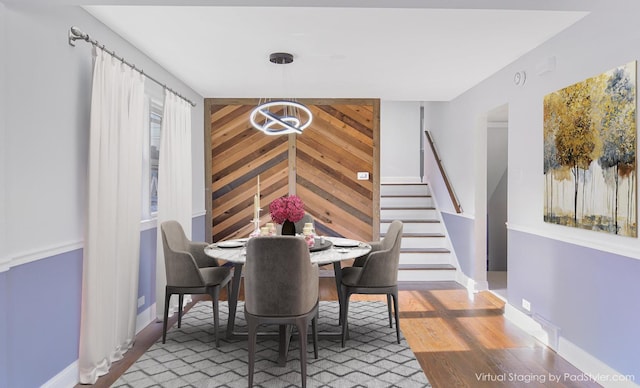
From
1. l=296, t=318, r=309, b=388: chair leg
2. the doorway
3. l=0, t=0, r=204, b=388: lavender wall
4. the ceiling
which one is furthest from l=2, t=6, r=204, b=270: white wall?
the doorway

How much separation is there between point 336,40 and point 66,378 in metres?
3.07

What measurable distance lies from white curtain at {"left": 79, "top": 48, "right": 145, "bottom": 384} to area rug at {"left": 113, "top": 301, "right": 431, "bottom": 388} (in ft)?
0.87

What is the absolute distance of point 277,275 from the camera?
254 cm

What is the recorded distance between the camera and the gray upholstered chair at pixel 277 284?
2514mm

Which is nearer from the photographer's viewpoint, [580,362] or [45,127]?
[45,127]

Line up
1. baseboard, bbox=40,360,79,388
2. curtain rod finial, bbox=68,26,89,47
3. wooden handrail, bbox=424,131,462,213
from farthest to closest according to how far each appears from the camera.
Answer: wooden handrail, bbox=424,131,462,213, curtain rod finial, bbox=68,26,89,47, baseboard, bbox=40,360,79,388

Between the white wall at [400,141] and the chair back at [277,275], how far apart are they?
241 inches

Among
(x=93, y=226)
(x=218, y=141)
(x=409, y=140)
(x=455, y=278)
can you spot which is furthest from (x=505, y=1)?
(x=409, y=140)

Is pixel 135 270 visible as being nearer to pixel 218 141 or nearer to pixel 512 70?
pixel 218 141

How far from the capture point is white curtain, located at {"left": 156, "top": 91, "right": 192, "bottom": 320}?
12.9ft

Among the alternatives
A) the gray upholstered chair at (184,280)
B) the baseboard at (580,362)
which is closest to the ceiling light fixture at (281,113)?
the gray upholstered chair at (184,280)

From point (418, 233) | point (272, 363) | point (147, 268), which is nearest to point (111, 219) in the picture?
point (147, 268)

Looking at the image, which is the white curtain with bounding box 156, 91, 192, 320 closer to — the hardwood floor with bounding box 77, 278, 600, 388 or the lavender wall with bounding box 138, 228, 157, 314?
the lavender wall with bounding box 138, 228, 157, 314

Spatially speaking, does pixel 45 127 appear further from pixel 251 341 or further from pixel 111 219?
pixel 251 341
